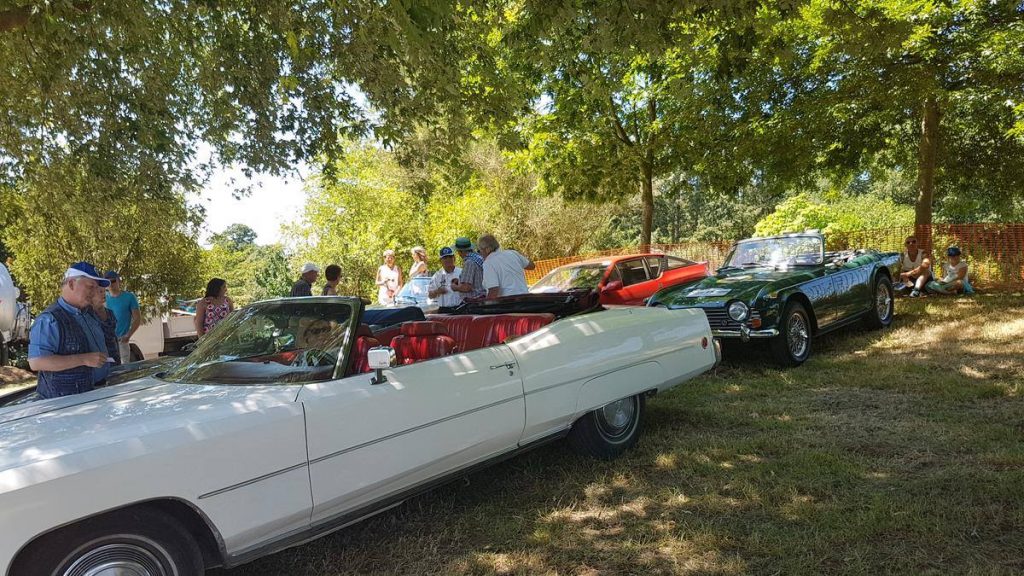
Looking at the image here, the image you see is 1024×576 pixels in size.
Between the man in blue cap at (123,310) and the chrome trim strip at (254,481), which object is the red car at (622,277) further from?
the chrome trim strip at (254,481)

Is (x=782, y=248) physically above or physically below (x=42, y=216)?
below

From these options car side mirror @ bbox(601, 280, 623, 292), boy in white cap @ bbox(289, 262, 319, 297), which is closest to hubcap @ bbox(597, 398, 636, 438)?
boy in white cap @ bbox(289, 262, 319, 297)

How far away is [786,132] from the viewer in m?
13.5

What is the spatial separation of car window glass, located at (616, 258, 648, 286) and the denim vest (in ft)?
26.9

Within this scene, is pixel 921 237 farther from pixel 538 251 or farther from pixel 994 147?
pixel 538 251

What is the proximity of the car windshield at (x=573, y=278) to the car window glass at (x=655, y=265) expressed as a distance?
1.04 meters

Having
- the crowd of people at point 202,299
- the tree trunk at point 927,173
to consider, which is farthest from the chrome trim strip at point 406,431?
the tree trunk at point 927,173

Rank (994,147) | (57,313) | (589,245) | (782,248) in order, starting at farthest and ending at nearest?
(589,245)
(994,147)
(782,248)
(57,313)

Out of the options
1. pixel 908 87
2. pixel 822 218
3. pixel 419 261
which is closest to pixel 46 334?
pixel 419 261

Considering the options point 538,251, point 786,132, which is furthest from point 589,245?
point 786,132

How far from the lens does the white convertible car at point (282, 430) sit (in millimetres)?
2451

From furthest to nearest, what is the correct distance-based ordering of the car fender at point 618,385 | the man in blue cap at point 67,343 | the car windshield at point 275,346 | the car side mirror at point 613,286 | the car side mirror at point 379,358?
the car side mirror at point 613,286 → the car fender at point 618,385 → the man in blue cap at point 67,343 → the car windshield at point 275,346 → the car side mirror at point 379,358

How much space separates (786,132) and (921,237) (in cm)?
374

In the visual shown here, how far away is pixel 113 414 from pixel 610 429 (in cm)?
315
